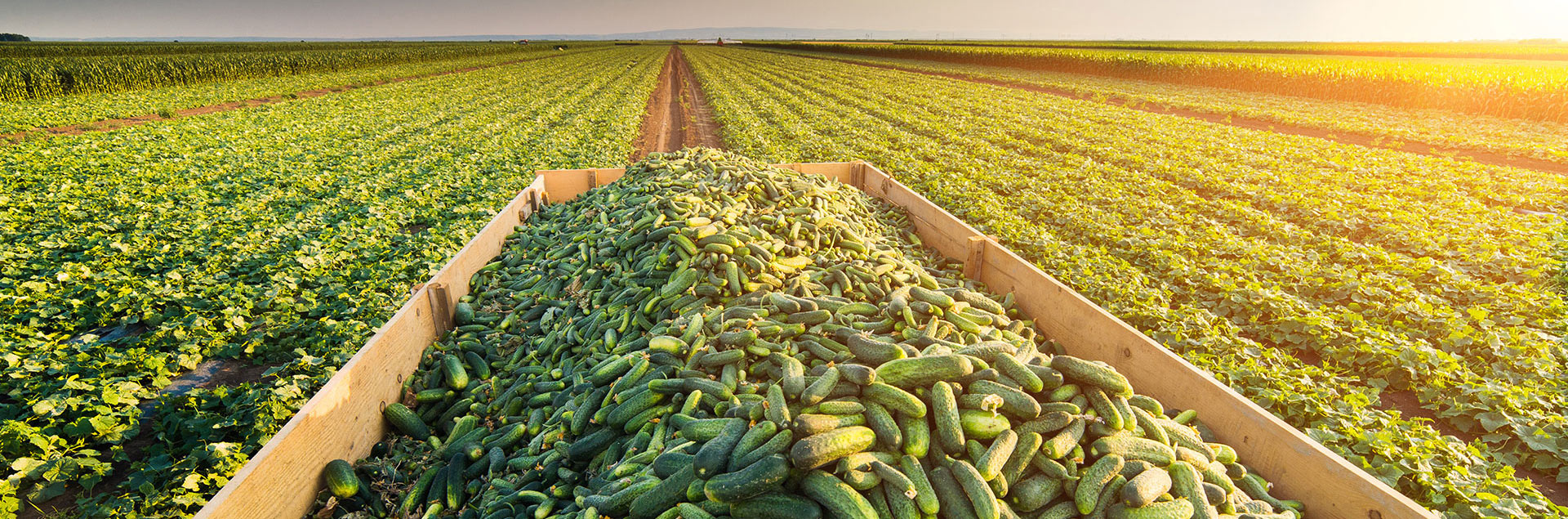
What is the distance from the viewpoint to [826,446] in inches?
100

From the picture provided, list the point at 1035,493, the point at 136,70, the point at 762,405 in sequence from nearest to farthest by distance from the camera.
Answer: the point at 1035,493 < the point at 762,405 < the point at 136,70

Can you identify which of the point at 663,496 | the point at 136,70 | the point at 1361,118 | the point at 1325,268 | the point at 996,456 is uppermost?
the point at 136,70

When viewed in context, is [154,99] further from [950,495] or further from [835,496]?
[950,495]

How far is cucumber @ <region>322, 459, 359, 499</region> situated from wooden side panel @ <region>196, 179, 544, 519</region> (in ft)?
0.13

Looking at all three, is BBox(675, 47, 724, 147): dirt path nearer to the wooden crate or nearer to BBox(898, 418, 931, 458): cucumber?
the wooden crate

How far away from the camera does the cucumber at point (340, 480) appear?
3.30m

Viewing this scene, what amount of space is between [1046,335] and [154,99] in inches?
1554

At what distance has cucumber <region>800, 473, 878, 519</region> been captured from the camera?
240 cm

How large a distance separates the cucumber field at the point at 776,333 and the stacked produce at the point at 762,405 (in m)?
0.02

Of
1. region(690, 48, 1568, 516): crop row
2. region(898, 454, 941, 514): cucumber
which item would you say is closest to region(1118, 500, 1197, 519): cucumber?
region(898, 454, 941, 514): cucumber

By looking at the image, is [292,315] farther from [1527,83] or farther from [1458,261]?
[1527,83]

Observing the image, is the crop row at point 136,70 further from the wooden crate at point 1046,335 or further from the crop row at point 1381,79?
the crop row at point 1381,79

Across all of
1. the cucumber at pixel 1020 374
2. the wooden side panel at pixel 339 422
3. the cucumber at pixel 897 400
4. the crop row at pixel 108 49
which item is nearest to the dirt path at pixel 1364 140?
the cucumber at pixel 1020 374

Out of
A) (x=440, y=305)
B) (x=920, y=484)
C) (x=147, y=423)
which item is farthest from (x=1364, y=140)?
(x=147, y=423)
